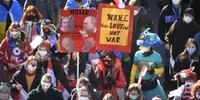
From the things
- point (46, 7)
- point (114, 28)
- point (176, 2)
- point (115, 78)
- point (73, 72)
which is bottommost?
point (115, 78)

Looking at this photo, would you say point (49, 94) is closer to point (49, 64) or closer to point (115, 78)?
point (49, 64)

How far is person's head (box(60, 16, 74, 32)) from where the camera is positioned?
2047cm

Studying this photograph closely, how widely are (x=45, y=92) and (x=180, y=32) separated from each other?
3.72 m

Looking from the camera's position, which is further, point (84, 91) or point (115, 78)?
point (115, 78)

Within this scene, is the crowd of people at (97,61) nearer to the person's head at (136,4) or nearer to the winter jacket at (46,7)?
the person's head at (136,4)

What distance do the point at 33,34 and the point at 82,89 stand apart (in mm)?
2841

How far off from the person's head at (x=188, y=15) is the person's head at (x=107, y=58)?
79.9 inches

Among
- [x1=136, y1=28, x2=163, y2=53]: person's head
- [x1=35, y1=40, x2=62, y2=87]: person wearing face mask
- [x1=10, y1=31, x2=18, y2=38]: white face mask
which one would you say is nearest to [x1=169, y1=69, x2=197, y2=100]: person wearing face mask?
[x1=136, y1=28, x2=163, y2=53]: person's head

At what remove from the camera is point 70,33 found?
20.6 meters

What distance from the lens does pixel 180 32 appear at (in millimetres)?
22531

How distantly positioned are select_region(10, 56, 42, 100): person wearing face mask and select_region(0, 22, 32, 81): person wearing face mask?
1.77 ft

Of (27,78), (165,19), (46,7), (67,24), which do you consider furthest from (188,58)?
(46,7)

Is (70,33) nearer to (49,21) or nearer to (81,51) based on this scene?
(81,51)

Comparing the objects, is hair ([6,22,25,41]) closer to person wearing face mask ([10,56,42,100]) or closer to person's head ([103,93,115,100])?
person wearing face mask ([10,56,42,100])
